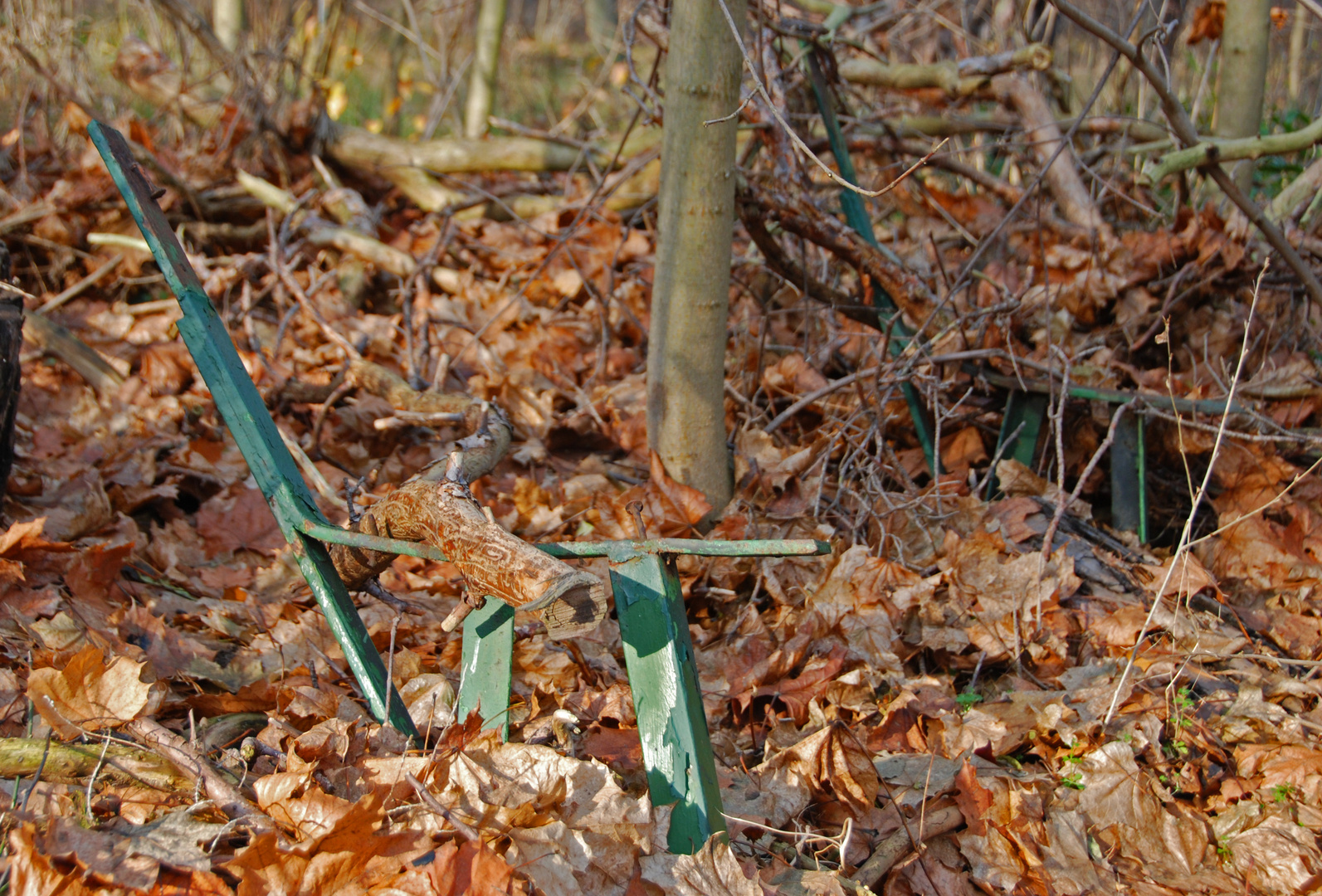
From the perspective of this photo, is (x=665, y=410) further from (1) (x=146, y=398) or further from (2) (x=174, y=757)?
(1) (x=146, y=398)

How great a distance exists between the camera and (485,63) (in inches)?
272

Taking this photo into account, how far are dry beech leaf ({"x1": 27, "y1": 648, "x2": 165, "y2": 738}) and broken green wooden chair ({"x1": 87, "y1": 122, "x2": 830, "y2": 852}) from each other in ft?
1.31

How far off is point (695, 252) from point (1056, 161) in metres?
2.46

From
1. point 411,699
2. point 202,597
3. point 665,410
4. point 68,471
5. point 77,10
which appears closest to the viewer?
point 411,699

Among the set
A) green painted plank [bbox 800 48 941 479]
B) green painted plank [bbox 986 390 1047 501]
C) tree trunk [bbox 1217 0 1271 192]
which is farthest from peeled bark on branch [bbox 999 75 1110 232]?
green painted plank [bbox 986 390 1047 501]

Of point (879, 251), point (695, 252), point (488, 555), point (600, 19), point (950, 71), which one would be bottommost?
point (488, 555)

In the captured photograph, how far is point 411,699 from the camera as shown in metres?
2.15

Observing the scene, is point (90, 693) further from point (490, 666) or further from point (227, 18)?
point (227, 18)

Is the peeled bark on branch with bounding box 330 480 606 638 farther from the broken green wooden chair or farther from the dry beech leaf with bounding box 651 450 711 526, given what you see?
the dry beech leaf with bounding box 651 450 711 526

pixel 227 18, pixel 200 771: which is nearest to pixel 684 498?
pixel 200 771

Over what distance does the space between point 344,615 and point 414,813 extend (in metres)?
0.49

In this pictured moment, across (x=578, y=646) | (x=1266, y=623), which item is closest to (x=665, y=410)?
(x=578, y=646)

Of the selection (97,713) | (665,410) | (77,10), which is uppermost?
(77,10)

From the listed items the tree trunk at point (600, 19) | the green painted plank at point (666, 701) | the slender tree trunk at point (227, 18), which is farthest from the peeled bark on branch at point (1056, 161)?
the tree trunk at point (600, 19)
